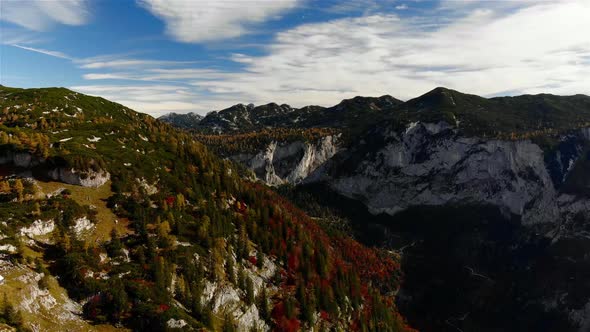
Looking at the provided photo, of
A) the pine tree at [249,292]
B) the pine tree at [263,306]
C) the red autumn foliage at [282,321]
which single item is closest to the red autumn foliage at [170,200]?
the pine tree at [249,292]

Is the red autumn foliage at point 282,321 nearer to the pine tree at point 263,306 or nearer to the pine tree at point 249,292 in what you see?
the pine tree at point 263,306

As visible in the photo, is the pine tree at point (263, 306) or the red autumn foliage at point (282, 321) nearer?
the pine tree at point (263, 306)

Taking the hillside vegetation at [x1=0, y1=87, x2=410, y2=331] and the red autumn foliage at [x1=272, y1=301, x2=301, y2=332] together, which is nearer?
the hillside vegetation at [x1=0, y1=87, x2=410, y2=331]

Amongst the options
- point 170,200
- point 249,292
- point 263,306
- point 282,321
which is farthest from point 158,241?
point 282,321

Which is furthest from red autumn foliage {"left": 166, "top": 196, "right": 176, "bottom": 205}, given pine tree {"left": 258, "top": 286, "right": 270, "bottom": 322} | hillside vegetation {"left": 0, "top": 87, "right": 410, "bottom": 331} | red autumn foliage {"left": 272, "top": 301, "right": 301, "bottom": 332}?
red autumn foliage {"left": 272, "top": 301, "right": 301, "bottom": 332}

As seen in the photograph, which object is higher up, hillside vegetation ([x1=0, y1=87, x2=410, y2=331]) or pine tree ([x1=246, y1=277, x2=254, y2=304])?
hillside vegetation ([x1=0, y1=87, x2=410, y2=331])

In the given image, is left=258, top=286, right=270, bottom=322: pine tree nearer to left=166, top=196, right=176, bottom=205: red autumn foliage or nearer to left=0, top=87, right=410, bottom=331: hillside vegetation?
left=0, top=87, right=410, bottom=331: hillside vegetation

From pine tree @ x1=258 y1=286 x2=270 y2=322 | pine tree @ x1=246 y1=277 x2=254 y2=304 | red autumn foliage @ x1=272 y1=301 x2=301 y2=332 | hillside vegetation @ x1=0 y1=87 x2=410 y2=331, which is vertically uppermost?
hillside vegetation @ x1=0 y1=87 x2=410 y2=331

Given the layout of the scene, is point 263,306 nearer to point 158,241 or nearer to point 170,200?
point 158,241

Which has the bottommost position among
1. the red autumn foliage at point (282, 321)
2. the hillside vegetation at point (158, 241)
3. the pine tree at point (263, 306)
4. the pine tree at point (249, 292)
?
the red autumn foliage at point (282, 321)

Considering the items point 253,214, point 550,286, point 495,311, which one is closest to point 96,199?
point 253,214

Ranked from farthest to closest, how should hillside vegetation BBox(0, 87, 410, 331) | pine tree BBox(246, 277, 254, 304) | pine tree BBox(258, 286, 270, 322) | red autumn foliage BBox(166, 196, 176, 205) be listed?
red autumn foliage BBox(166, 196, 176, 205) < pine tree BBox(258, 286, 270, 322) < pine tree BBox(246, 277, 254, 304) < hillside vegetation BBox(0, 87, 410, 331)
